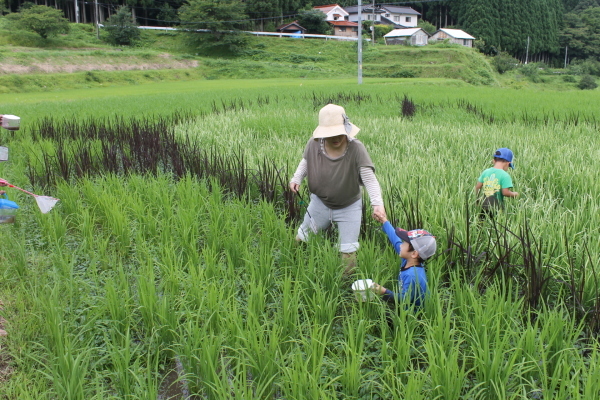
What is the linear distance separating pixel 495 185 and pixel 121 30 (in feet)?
130

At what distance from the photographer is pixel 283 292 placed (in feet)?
7.84

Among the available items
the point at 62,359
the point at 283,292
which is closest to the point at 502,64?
the point at 283,292

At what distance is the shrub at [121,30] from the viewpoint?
37.6 metres

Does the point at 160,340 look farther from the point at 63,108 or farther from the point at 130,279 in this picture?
the point at 63,108

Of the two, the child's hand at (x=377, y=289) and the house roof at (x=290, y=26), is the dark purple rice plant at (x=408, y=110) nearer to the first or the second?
the child's hand at (x=377, y=289)

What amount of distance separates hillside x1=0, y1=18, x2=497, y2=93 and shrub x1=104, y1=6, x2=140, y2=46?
0.95m

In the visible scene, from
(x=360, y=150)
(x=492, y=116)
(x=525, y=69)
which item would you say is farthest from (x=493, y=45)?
(x=360, y=150)

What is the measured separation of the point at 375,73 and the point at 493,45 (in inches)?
1015

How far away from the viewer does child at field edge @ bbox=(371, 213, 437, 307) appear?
230 centimetres

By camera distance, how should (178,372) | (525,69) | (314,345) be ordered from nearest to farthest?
1. (314,345)
2. (178,372)
3. (525,69)

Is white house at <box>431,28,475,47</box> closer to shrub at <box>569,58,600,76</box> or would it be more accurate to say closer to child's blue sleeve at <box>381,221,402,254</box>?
shrub at <box>569,58,600,76</box>

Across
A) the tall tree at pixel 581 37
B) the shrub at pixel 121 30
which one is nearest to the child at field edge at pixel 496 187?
the shrub at pixel 121 30

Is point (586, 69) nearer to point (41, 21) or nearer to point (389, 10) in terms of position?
point (389, 10)

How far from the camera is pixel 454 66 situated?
119ft
